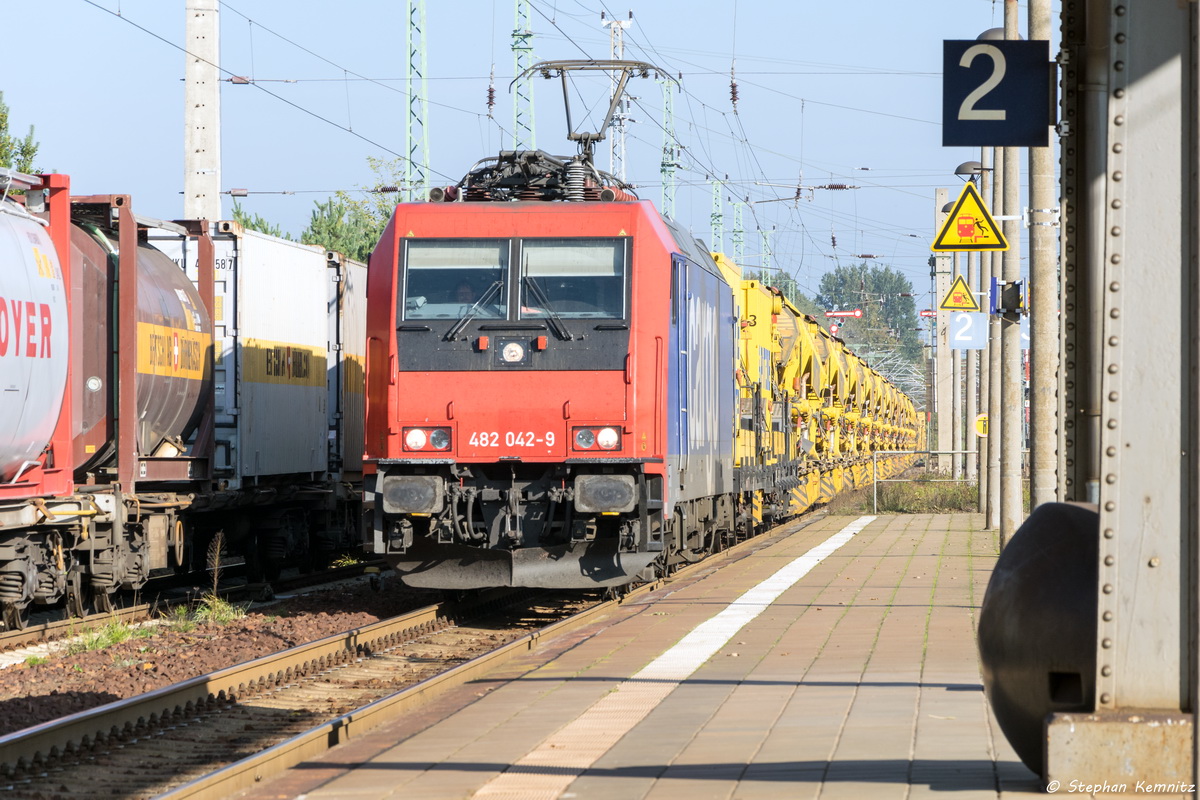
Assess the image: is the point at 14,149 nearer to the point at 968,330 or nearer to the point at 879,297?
the point at 968,330

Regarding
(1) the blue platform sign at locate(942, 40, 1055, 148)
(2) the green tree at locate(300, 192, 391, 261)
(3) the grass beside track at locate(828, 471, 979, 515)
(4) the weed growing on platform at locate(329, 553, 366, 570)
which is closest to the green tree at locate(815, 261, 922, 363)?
(2) the green tree at locate(300, 192, 391, 261)

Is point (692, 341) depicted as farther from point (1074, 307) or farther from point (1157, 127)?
point (1157, 127)

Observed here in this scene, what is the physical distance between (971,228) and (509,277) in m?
4.11

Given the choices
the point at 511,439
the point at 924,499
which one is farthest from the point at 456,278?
the point at 924,499

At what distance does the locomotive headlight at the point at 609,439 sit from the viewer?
13.1 m

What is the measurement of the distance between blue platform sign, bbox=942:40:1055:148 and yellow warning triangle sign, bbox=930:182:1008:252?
572 centimetres

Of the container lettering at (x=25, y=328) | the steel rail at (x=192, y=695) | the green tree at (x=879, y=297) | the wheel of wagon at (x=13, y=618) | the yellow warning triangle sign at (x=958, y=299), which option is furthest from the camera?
the green tree at (x=879, y=297)

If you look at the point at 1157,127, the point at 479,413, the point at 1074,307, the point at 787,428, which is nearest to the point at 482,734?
the point at 1074,307

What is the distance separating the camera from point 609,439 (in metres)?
13.1


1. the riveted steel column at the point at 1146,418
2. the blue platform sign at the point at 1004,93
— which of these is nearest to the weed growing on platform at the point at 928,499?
the blue platform sign at the point at 1004,93

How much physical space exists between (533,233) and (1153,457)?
908 centimetres

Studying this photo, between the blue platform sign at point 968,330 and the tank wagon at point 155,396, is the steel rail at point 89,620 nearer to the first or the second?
the tank wagon at point 155,396

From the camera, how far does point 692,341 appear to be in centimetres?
1528

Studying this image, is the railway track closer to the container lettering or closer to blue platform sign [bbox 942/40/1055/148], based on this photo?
the container lettering
